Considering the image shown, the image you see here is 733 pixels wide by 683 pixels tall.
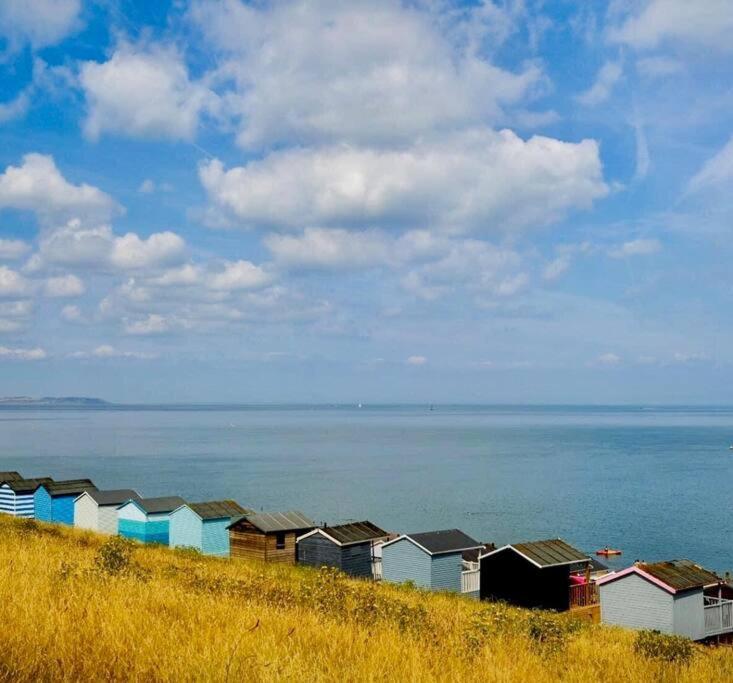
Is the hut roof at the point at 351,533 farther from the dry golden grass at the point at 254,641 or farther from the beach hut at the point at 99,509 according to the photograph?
the dry golden grass at the point at 254,641

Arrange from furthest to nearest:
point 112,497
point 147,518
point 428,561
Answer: point 112,497 < point 147,518 < point 428,561

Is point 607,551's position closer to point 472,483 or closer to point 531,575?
point 531,575

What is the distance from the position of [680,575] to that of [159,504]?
90.4 ft

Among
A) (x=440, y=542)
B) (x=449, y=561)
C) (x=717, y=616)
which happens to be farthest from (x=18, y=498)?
(x=717, y=616)

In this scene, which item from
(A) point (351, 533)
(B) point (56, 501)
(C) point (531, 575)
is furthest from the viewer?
(B) point (56, 501)

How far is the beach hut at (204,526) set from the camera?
39500mm

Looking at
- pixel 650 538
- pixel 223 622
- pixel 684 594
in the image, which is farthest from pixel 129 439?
pixel 223 622

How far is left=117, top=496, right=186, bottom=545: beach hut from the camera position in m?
41.5

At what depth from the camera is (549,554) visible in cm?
3111

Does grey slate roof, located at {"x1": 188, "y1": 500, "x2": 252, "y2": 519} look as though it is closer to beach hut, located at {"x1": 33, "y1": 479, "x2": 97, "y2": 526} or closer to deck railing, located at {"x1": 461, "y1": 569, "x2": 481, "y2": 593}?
beach hut, located at {"x1": 33, "y1": 479, "x2": 97, "y2": 526}

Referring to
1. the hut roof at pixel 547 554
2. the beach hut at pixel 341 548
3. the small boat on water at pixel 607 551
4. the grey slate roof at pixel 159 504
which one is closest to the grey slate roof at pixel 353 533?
the beach hut at pixel 341 548

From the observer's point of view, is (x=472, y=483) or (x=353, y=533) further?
(x=472, y=483)

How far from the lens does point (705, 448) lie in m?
170

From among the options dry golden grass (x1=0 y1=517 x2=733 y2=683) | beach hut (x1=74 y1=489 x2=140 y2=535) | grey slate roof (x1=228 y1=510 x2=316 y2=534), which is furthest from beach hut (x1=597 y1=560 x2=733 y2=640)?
beach hut (x1=74 y1=489 x2=140 y2=535)
